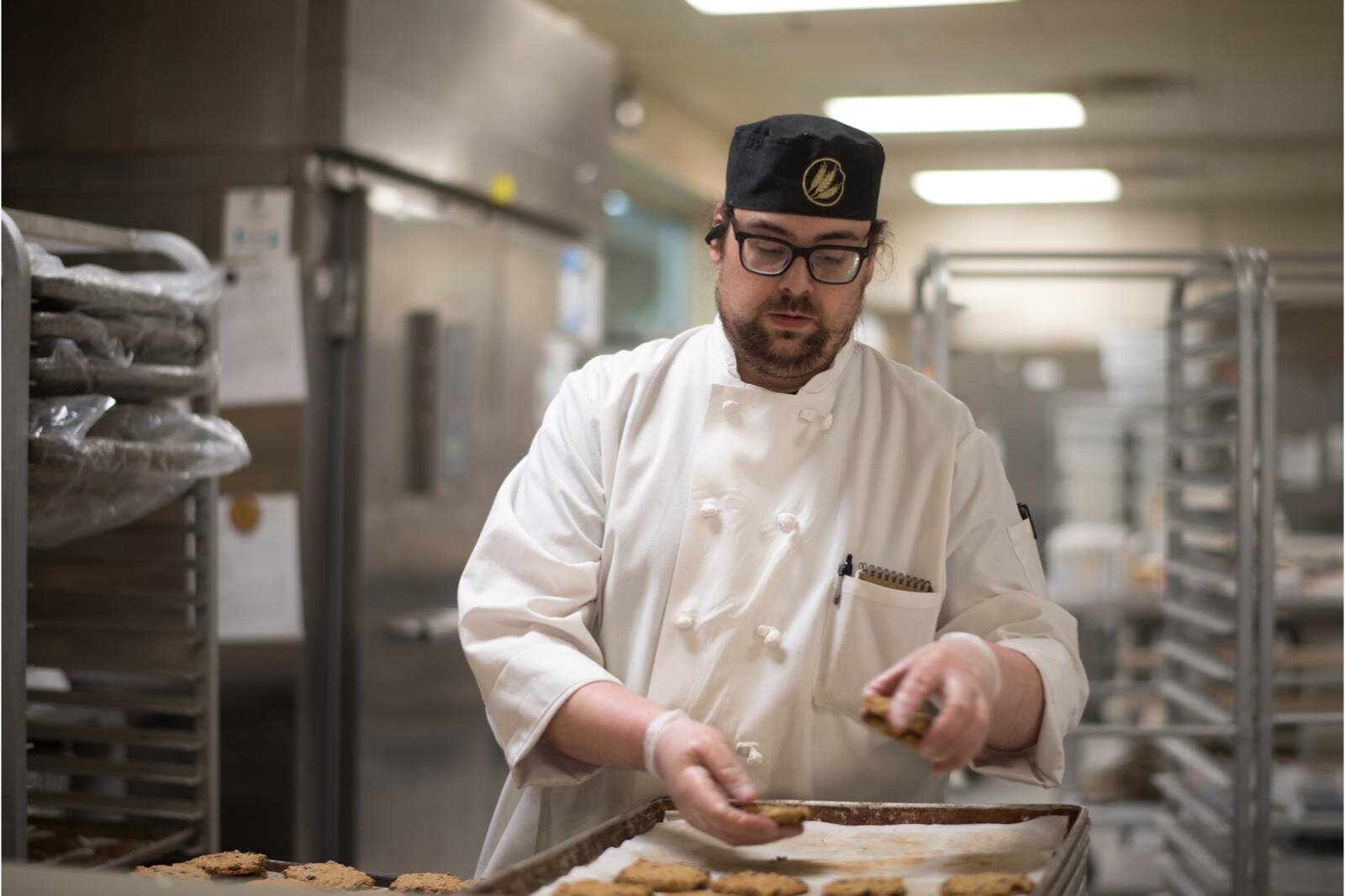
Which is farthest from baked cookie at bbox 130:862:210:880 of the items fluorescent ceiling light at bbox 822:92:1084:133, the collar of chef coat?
fluorescent ceiling light at bbox 822:92:1084:133

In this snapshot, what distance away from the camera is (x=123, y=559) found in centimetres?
212

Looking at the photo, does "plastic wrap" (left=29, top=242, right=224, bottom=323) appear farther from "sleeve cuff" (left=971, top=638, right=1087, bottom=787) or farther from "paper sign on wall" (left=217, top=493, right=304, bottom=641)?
"sleeve cuff" (left=971, top=638, right=1087, bottom=787)

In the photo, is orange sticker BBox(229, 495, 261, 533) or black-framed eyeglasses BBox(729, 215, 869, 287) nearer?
black-framed eyeglasses BBox(729, 215, 869, 287)

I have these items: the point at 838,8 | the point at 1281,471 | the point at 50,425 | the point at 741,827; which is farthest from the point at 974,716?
the point at 1281,471

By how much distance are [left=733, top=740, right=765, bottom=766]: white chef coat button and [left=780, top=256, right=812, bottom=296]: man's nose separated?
0.50 metres

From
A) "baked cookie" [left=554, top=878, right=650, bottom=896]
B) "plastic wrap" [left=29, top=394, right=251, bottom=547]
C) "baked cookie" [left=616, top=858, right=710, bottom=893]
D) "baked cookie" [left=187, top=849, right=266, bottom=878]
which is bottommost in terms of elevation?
"baked cookie" [left=187, top=849, right=266, bottom=878]

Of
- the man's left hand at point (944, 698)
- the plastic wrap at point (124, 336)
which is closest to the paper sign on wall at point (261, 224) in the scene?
Answer: the plastic wrap at point (124, 336)

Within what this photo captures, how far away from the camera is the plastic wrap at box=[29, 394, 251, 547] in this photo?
5.93ft

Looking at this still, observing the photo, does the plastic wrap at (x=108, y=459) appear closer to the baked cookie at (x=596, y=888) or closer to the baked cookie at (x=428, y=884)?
the baked cookie at (x=428, y=884)

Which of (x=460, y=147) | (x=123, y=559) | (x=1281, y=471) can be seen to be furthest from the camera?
(x=1281, y=471)

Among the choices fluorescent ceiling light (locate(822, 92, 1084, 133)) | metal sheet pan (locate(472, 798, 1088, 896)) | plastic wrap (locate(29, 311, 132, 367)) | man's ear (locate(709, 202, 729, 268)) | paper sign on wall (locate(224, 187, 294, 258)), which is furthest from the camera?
fluorescent ceiling light (locate(822, 92, 1084, 133))

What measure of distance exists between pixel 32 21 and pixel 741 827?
258cm

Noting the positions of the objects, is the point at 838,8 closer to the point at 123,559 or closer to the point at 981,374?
the point at 123,559

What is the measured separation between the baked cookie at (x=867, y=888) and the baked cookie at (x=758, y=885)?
3cm
